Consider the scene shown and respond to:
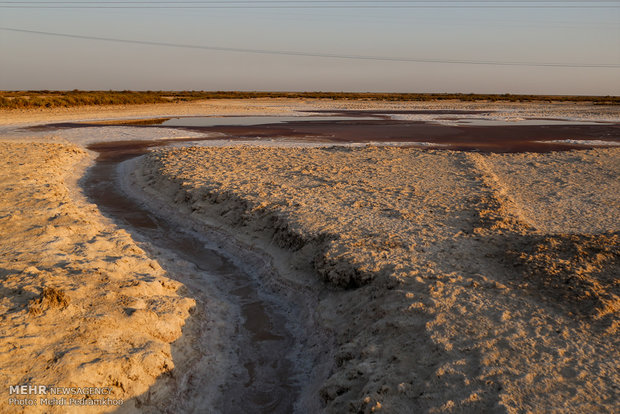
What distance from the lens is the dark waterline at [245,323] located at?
185 inches

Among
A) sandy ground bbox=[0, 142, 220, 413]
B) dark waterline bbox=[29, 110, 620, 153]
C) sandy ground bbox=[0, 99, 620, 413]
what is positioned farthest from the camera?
dark waterline bbox=[29, 110, 620, 153]

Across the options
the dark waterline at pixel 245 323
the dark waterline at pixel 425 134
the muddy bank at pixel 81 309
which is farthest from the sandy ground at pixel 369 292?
the dark waterline at pixel 425 134

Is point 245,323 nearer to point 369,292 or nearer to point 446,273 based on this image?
point 369,292

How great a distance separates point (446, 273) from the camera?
5836 millimetres

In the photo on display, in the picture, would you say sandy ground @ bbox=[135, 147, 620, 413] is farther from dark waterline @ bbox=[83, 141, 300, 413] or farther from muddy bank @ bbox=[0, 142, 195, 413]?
muddy bank @ bbox=[0, 142, 195, 413]

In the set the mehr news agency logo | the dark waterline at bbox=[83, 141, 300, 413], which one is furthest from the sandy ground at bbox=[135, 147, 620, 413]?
the mehr news agency logo

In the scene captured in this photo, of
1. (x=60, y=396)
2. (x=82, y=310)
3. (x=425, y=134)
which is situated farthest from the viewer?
(x=425, y=134)

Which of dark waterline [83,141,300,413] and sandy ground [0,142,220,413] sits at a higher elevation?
sandy ground [0,142,220,413]

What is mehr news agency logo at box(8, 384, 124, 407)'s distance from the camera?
381cm

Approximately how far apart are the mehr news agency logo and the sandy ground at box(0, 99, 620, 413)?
0.08 metres

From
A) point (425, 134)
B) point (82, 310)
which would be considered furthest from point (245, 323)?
point (425, 134)

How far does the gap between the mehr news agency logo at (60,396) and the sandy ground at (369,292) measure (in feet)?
0.26

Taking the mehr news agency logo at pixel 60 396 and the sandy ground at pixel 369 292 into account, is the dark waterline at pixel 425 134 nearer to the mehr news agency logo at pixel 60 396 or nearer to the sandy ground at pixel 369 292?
the sandy ground at pixel 369 292

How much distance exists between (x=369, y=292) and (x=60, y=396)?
336 cm
